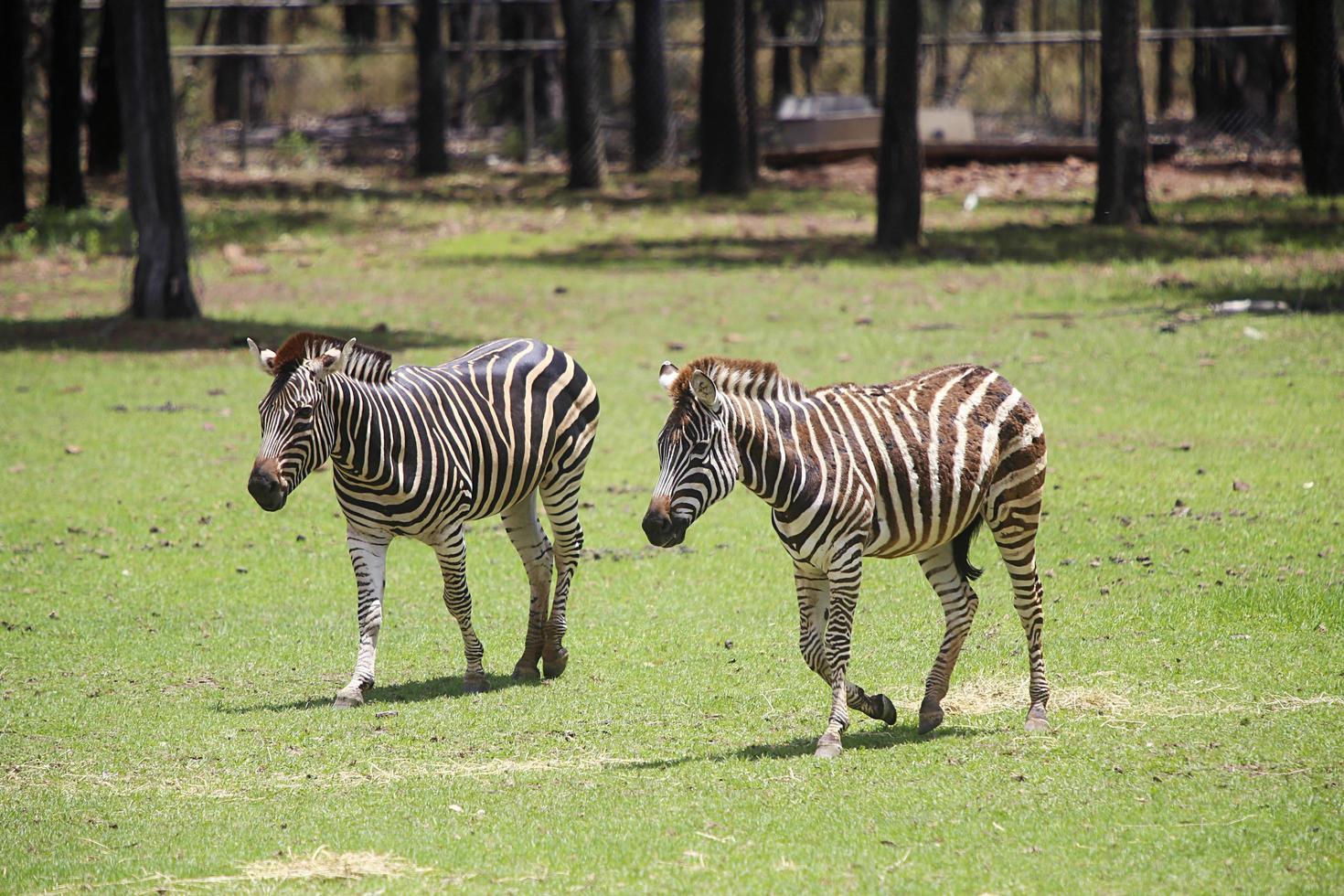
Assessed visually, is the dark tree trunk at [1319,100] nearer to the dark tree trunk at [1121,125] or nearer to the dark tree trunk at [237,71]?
the dark tree trunk at [1121,125]

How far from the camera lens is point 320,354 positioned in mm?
8125

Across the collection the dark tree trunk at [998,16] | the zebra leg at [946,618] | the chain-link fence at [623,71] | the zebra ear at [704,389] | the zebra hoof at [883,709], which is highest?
the dark tree trunk at [998,16]

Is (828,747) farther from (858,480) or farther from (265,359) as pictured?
(265,359)

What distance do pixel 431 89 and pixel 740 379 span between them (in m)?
26.8

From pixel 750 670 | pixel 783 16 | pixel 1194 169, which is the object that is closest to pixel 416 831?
pixel 750 670

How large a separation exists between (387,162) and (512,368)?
28.2 meters

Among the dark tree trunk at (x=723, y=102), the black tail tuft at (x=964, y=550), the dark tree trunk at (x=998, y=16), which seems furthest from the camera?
the dark tree trunk at (x=998, y=16)

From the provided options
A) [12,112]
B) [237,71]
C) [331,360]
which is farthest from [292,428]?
[237,71]

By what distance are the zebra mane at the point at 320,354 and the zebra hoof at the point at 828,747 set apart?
3.19m

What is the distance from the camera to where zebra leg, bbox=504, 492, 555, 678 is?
895 cm

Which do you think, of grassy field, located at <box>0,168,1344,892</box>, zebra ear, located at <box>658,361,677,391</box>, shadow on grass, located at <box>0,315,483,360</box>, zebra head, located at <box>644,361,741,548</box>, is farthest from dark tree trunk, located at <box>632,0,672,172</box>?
zebra head, located at <box>644,361,741,548</box>

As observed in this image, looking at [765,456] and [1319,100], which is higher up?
[1319,100]

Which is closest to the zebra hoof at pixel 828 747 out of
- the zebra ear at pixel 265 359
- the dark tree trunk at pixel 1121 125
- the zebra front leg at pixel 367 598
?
the zebra front leg at pixel 367 598

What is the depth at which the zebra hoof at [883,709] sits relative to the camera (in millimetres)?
7340
